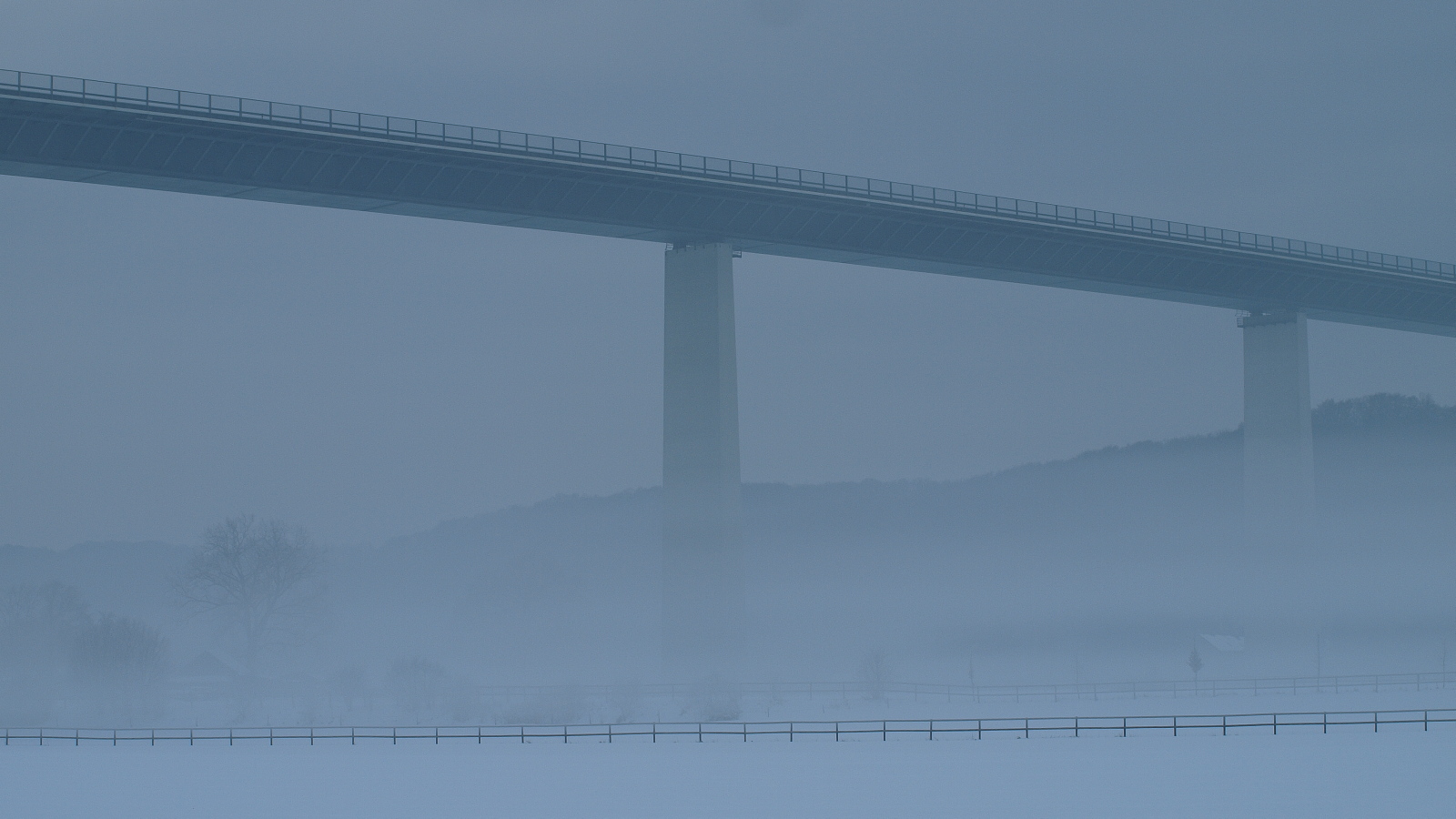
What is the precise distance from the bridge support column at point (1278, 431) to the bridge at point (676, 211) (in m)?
8.70

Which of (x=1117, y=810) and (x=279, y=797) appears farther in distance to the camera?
Answer: (x=279, y=797)

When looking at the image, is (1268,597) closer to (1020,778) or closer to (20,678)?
(1020,778)

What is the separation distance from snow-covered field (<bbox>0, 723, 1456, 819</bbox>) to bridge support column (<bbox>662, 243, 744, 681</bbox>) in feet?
53.7

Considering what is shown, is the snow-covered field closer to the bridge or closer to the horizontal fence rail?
the horizontal fence rail

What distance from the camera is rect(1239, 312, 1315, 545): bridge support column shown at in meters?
87.3

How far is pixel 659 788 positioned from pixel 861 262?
4168 centimetres

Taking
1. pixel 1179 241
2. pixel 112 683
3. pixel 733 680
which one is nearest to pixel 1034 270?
pixel 1179 241

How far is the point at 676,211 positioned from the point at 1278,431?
136 feet

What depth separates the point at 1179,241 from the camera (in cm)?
8456

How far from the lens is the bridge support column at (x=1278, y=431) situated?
8731 cm

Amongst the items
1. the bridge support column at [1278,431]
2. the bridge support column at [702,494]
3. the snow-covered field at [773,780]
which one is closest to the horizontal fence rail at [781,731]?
the snow-covered field at [773,780]

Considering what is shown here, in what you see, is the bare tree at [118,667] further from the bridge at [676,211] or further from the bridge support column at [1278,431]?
the bridge support column at [1278,431]

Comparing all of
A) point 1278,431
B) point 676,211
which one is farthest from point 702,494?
point 1278,431

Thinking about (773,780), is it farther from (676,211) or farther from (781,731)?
(676,211)
